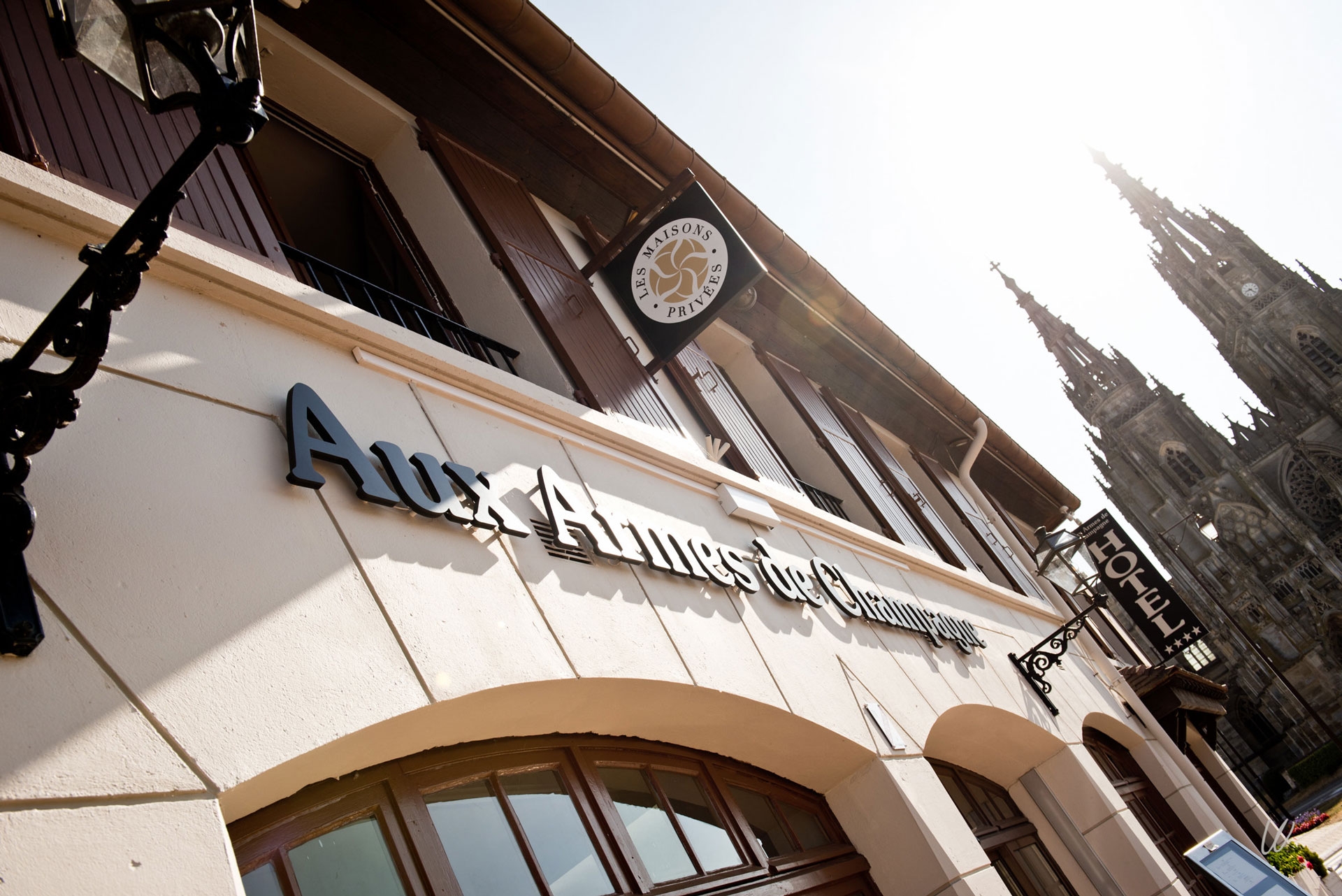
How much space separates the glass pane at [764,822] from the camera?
3.99 meters

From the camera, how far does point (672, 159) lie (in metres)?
6.32

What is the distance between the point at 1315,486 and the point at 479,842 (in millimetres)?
56062

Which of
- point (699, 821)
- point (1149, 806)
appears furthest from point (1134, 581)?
point (699, 821)

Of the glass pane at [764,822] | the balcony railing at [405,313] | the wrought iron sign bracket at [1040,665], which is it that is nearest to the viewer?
the glass pane at [764,822]

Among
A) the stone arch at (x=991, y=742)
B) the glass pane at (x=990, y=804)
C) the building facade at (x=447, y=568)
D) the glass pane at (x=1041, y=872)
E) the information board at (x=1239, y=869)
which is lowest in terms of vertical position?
the information board at (x=1239, y=869)

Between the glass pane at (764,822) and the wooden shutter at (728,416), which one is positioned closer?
the glass pane at (764,822)

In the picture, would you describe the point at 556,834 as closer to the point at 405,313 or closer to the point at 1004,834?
the point at 405,313

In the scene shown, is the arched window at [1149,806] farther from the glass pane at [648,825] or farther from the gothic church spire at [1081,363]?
the gothic church spire at [1081,363]

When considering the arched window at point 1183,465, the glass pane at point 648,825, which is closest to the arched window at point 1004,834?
the glass pane at point 648,825

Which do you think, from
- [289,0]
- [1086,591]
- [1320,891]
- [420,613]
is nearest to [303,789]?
[420,613]

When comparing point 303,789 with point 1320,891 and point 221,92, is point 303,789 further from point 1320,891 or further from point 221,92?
point 1320,891

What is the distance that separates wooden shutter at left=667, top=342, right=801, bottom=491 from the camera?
20.2 feet

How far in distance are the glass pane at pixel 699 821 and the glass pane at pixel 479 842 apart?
92 centimetres

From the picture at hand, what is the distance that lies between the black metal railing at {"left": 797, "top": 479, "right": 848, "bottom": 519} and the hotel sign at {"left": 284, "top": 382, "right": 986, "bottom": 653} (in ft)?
5.86
